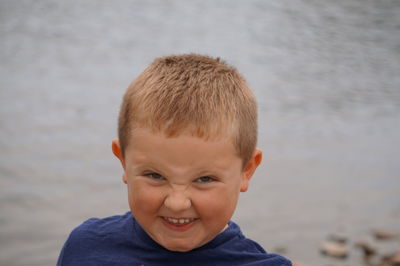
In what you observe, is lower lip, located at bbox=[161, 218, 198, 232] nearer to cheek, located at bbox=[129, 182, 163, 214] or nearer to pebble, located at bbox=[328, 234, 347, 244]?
cheek, located at bbox=[129, 182, 163, 214]

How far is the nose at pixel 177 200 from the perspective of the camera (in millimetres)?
1949

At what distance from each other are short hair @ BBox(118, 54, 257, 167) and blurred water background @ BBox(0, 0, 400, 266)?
277 centimetres

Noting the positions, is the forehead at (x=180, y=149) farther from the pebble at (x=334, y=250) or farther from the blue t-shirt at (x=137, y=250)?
the pebble at (x=334, y=250)

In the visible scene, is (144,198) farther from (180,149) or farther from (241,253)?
(241,253)

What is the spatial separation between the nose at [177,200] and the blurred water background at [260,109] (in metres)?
2.81

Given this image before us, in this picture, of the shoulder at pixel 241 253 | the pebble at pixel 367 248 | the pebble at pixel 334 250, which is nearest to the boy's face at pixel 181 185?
the shoulder at pixel 241 253

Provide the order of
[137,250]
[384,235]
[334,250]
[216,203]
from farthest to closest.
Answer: [384,235]
[334,250]
[137,250]
[216,203]

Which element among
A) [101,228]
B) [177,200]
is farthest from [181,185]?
[101,228]

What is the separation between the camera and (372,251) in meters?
5.17

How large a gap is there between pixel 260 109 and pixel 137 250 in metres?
6.92

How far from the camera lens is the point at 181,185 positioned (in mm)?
1967

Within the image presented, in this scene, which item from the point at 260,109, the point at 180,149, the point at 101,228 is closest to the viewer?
the point at 180,149

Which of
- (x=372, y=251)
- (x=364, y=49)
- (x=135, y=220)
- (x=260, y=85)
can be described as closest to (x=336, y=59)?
(x=364, y=49)

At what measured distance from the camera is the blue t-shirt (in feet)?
7.10
